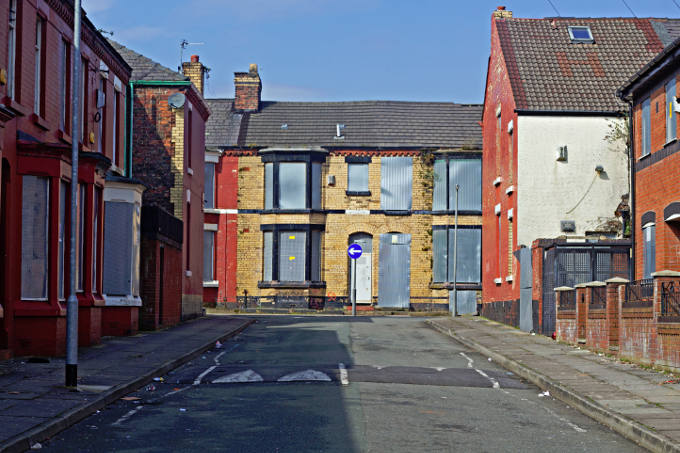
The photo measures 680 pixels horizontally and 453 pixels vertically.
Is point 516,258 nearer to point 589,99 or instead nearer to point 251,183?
point 589,99

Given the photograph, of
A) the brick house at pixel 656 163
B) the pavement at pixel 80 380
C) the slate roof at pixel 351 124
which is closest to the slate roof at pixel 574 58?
the brick house at pixel 656 163

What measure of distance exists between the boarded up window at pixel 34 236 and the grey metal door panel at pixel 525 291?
1478 centimetres

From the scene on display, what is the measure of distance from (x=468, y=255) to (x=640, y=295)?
27.0 m

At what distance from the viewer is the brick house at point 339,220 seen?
1793 inches

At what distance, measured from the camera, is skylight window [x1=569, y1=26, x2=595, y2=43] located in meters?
33.5

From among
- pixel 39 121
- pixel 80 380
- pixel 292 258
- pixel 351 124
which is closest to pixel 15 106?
pixel 39 121

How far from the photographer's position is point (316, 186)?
151ft

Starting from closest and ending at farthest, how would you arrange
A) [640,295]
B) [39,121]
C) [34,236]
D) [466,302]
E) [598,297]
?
1. [34,236]
2. [640,295]
3. [39,121]
4. [598,297]
5. [466,302]

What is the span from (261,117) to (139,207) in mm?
23555

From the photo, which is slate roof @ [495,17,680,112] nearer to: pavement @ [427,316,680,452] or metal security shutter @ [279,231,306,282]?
pavement @ [427,316,680,452]

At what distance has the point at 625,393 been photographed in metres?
14.0

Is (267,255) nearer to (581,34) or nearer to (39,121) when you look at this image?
(581,34)

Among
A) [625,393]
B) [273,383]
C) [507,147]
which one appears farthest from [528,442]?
[507,147]

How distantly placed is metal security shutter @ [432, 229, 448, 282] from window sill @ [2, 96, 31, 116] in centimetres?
2874
